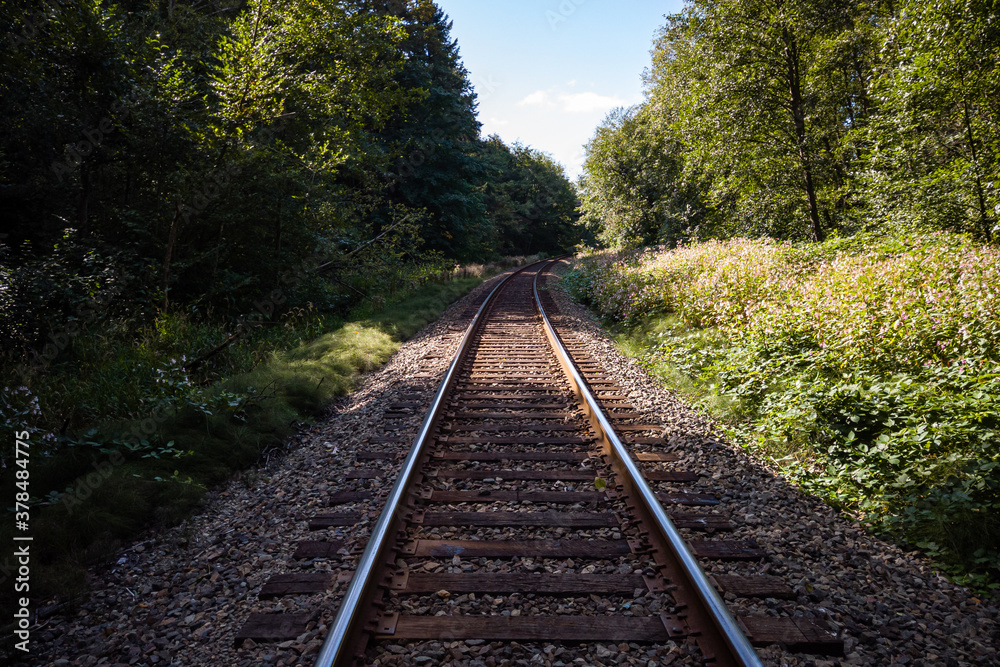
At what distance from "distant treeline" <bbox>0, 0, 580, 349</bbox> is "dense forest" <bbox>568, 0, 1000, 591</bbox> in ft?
26.3

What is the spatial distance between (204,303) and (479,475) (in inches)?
333

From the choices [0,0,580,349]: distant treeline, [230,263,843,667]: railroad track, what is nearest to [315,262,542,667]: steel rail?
[230,263,843,667]: railroad track

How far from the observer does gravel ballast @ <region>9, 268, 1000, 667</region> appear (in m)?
2.19

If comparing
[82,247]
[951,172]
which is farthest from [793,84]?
[82,247]

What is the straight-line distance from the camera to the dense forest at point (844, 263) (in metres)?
3.74

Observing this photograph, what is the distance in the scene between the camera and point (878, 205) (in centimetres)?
1227

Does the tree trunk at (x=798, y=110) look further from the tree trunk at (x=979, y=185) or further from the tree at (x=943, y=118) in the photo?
the tree trunk at (x=979, y=185)

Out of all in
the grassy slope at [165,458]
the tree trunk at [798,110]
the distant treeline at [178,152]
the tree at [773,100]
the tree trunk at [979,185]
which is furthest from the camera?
the tree trunk at [798,110]

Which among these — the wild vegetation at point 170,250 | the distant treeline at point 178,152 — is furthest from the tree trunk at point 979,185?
the distant treeline at point 178,152

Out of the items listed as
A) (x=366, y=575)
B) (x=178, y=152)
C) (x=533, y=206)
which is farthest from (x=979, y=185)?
(x=533, y=206)

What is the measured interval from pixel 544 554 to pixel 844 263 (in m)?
7.71

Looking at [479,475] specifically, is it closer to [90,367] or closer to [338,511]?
[338,511]

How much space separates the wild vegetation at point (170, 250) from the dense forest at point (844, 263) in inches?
205

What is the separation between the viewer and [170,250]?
852cm
